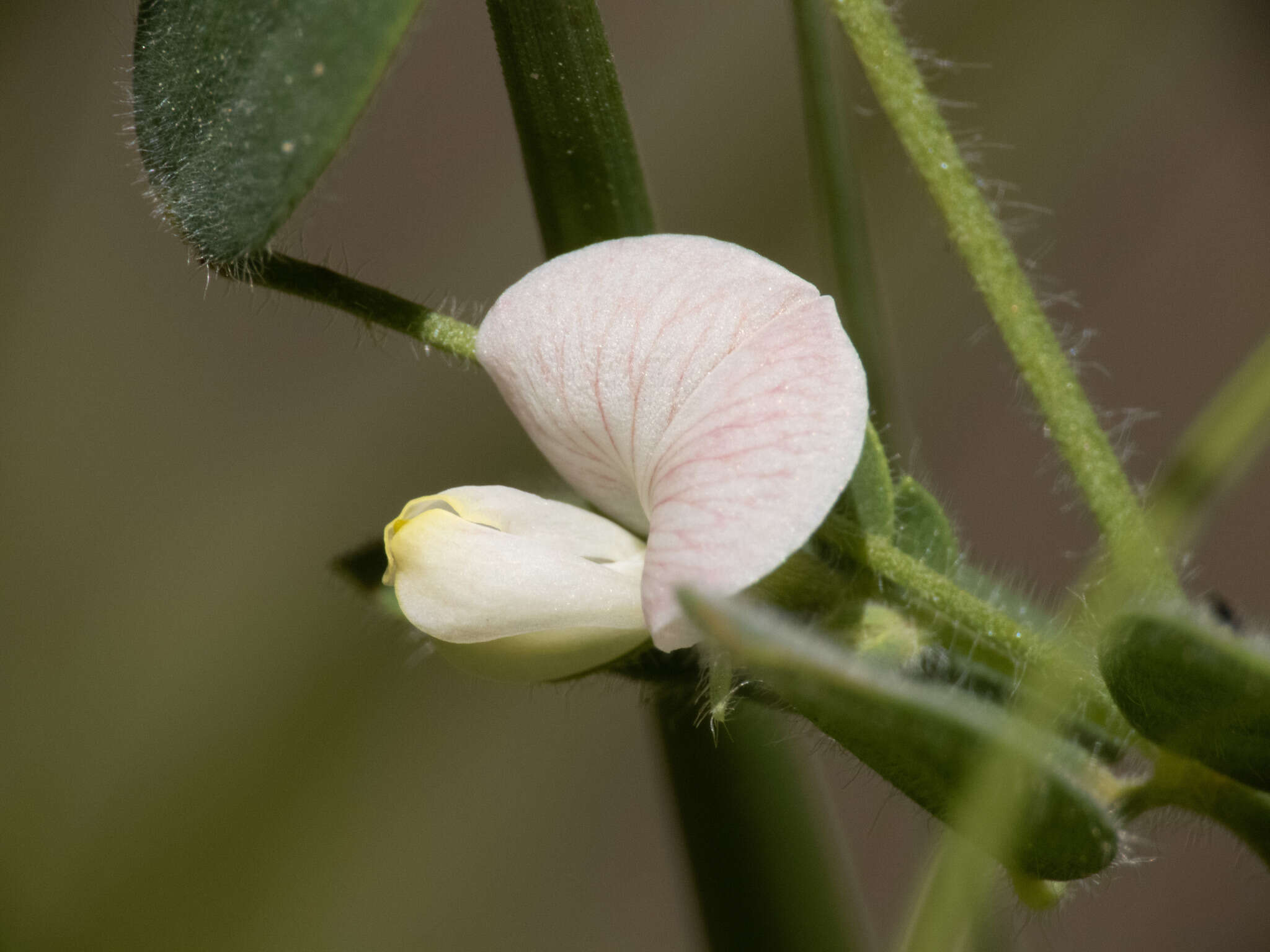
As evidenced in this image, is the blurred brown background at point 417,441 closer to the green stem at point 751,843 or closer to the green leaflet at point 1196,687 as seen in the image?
the green stem at point 751,843

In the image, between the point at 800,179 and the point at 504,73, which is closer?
the point at 504,73

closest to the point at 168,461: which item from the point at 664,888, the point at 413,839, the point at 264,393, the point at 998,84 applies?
the point at 264,393

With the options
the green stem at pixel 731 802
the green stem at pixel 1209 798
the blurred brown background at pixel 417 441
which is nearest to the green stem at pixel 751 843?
the green stem at pixel 731 802

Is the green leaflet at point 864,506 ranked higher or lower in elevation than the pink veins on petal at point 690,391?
lower

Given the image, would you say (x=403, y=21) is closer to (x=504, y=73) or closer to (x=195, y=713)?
(x=504, y=73)

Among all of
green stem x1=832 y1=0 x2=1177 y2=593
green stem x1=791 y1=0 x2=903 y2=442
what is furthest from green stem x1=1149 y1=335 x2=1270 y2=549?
green stem x1=791 y1=0 x2=903 y2=442

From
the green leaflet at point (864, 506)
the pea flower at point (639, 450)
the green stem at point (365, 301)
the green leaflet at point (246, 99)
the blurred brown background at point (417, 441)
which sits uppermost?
the green leaflet at point (246, 99)
